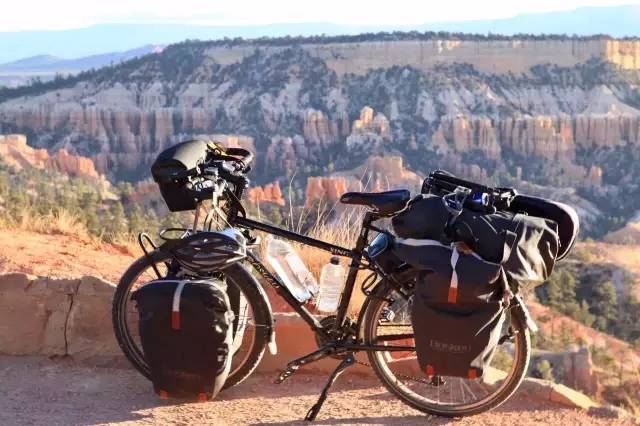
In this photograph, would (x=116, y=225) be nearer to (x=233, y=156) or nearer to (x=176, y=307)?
(x=233, y=156)

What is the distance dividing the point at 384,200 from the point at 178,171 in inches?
33.0

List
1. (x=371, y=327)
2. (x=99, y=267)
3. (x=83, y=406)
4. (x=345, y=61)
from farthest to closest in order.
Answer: (x=345, y=61) < (x=99, y=267) < (x=83, y=406) < (x=371, y=327)

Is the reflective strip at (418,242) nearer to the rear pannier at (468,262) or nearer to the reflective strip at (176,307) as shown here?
the rear pannier at (468,262)

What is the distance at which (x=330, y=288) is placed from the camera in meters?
3.63

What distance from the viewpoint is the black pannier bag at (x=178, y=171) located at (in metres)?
3.43

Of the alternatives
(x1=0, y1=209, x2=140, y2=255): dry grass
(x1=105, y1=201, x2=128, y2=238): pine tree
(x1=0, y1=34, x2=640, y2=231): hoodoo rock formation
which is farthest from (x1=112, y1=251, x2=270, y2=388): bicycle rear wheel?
(x1=0, y1=34, x2=640, y2=231): hoodoo rock formation

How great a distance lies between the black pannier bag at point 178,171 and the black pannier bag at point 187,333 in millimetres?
327

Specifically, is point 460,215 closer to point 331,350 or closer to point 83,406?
point 331,350

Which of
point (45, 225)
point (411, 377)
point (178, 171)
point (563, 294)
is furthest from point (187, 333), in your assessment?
point (563, 294)

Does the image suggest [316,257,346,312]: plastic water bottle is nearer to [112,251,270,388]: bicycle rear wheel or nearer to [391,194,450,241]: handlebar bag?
[112,251,270,388]: bicycle rear wheel

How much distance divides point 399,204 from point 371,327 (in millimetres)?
540

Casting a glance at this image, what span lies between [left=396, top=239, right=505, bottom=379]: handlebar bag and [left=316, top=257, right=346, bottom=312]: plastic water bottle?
477 mm

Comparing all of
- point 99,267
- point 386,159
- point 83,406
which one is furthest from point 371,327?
point 386,159

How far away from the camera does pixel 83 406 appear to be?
12.2 ft
